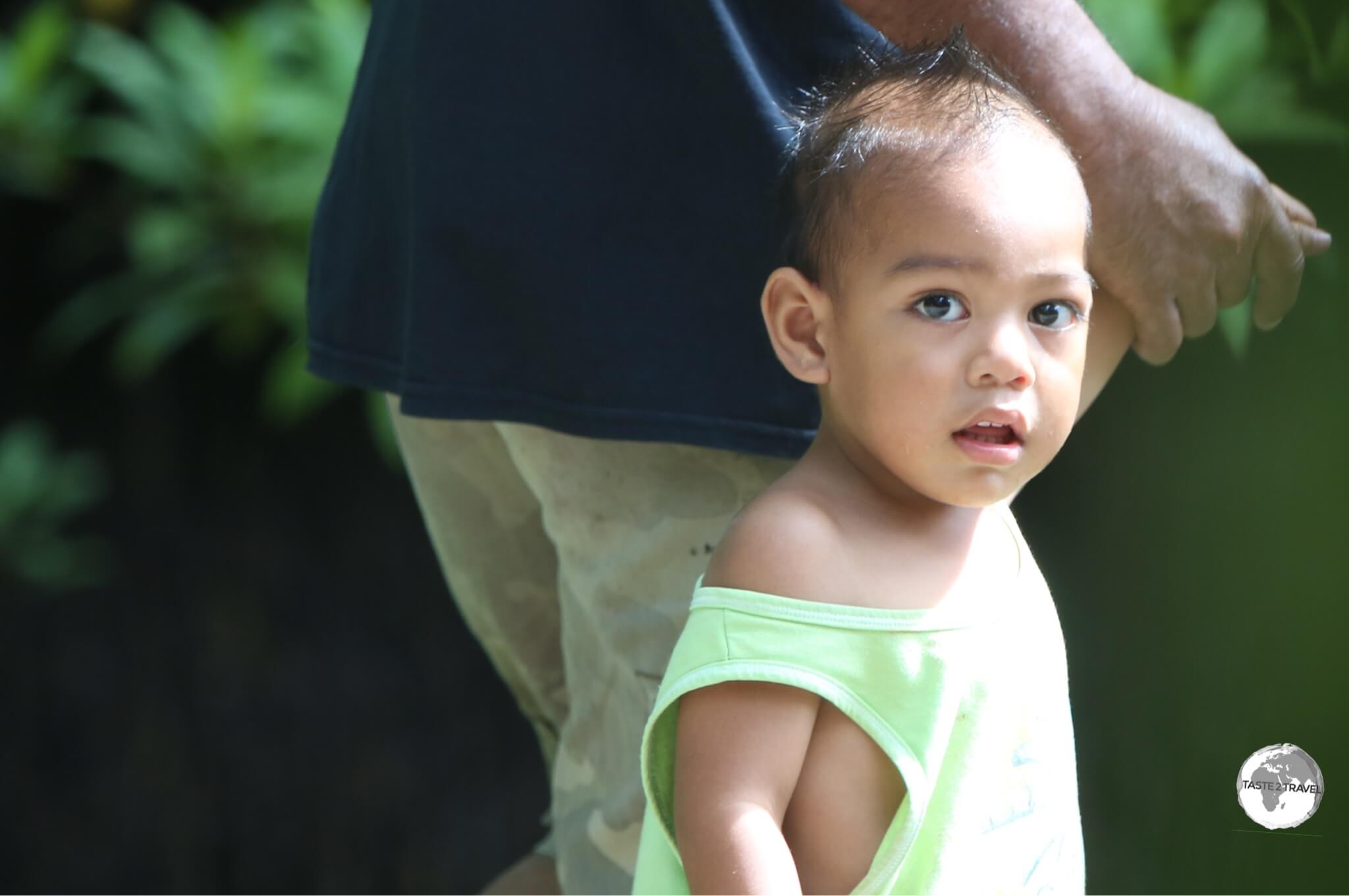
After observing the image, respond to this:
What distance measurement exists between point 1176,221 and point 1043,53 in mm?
199

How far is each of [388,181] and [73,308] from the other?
1888 millimetres

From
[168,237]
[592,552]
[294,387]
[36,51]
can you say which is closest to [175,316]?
[168,237]

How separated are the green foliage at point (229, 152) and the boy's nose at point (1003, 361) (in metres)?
2.07

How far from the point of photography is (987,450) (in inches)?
46.6

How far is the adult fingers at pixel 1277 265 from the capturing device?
1438mm

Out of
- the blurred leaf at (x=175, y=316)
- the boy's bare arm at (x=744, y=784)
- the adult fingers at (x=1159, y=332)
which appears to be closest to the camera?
the boy's bare arm at (x=744, y=784)

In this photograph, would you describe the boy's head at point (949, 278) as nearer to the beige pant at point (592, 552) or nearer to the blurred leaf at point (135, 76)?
the beige pant at point (592, 552)

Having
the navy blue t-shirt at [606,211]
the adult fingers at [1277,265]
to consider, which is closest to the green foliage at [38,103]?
the navy blue t-shirt at [606,211]

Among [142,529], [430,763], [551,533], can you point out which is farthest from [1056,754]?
[142,529]

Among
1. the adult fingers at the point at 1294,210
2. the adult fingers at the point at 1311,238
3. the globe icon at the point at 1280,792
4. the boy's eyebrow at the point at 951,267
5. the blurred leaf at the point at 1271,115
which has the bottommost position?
the globe icon at the point at 1280,792

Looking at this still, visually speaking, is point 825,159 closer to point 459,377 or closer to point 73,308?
point 459,377

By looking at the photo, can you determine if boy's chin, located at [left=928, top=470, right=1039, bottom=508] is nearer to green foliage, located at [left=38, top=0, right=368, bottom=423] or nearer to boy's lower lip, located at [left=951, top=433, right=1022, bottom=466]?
boy's lower lip, located at [left=951, top=433, right=1022, bottom=466]

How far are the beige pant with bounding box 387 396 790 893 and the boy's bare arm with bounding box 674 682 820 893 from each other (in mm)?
431

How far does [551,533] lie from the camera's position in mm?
1770
